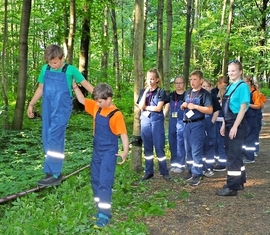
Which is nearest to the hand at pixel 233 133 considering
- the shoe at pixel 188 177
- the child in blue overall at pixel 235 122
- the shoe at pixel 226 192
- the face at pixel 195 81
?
the child in blue overall at pixel 235 122

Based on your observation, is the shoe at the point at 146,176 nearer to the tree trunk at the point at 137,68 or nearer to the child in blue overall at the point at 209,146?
the tree trunk at the point at 137,68

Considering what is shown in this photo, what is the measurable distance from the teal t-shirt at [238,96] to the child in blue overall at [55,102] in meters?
2.21

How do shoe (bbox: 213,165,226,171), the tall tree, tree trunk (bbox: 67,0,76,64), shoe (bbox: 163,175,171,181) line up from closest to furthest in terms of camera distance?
shoe (bbox: 163,175,171,181) < shoe (bbox: 213,165,226,171) < the tall tree < tree trunk (bbox: 67,0,76,64)

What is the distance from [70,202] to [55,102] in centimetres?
195

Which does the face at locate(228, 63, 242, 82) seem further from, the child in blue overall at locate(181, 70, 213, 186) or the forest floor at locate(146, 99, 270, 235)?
the forest floor at locate(146, 99, 270, 235)

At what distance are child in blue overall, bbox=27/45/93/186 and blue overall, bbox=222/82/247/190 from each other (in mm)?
2226

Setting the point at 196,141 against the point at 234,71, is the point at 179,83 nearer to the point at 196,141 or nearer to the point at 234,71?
the point at 196,141

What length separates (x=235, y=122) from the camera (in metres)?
5.40

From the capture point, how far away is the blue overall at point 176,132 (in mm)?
7086

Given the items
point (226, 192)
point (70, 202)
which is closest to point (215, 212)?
point (226, 192)

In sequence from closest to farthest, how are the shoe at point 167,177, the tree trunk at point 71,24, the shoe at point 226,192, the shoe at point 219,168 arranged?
the shoe at point 226,192, the shoe at point 167,177, the shoe at point 219,168, the tree trunk at point 71,24

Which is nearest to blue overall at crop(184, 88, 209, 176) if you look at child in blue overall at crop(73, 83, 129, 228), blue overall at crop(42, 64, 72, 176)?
child in blue overall at crop(73, 83, 129, 228)

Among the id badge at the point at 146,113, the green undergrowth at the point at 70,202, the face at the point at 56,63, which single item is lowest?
the green undergrowth at the point at 70,202

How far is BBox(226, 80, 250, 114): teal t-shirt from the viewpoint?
5410mm
